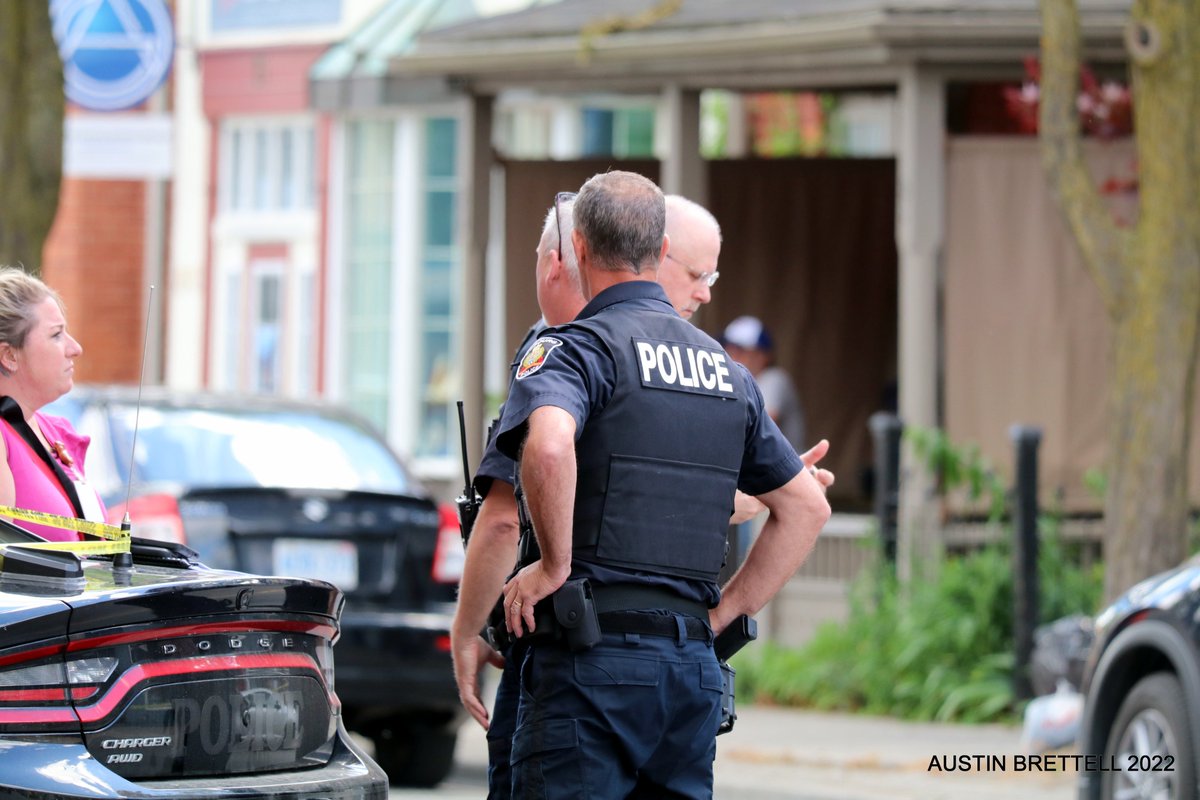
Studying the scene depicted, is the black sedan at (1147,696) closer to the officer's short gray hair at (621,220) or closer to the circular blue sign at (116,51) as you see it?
the officer's short gray hair at (621,220)

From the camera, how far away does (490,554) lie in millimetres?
A: 4543

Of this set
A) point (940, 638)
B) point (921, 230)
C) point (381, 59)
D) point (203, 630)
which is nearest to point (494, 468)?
point (203, 630)

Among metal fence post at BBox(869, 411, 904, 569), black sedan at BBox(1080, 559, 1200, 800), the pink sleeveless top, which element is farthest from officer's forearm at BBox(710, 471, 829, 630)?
metal fence post at BBox(869, 411, 904, 569)

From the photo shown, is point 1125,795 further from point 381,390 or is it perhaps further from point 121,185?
point 121,185

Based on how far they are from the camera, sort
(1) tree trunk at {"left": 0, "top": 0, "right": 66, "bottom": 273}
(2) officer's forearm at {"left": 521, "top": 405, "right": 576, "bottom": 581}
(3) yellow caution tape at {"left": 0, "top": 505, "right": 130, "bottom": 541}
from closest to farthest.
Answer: (2) officer's forearm at {"left": 521, "top": 405, "right": 576, "bottom": 581}, (3) yellow caution tape at {"left": 0, "top": 505, "right": 130, "bottom": 541}, (1) tree trunk at {"left": 0, "top": 0, "right": 66, "bottom": 273}

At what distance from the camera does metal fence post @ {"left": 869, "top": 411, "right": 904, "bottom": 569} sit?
1197 cm

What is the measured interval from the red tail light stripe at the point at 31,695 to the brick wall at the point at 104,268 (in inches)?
691

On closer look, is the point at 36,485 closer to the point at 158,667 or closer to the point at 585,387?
the point at 158,667

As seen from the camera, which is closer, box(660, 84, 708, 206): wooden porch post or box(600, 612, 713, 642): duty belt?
box(600, 612, 713, 642): duty belt

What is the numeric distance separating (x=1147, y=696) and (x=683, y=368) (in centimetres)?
332

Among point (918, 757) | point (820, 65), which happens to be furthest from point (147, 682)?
point (820, 65)

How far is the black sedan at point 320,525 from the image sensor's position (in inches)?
344

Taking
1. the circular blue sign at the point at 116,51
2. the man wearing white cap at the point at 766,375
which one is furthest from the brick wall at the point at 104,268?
the man wearing white cap at the point at 766,375

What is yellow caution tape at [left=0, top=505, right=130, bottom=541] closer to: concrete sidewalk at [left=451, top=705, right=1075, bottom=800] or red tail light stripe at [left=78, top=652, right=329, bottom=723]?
red tail light stripe at [left=78, top=652, right=329, bottom=723]
